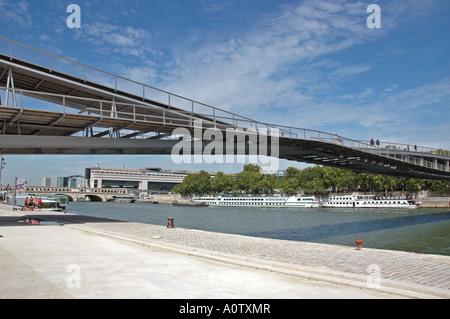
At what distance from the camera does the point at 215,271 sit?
34.3 ft

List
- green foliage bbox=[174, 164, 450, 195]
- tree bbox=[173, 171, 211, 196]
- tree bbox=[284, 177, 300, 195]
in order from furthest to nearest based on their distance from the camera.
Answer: tree bbox=[173, 171, 211, 196], tree bbox=[284, 177, 300, 195], green foliage bbox=[174, 164, 450, 195]

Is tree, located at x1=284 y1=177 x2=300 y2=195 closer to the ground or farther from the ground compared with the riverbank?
farther from the ground

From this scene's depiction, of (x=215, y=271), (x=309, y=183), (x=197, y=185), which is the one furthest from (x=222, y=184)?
(x=215, y=271)

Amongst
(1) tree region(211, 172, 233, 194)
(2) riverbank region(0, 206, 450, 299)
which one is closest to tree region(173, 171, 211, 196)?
(1) tree region(211, 172, 233, 194)

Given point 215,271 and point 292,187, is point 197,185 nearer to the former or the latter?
point 292,187

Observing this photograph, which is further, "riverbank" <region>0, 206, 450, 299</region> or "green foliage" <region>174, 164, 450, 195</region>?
"green foliage" <region>174, 164, 450, 195</region>

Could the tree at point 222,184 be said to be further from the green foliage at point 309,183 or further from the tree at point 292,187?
the tree at point 292,187

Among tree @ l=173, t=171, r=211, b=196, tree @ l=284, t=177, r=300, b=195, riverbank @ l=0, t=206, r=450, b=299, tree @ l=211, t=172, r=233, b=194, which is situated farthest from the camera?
tree @ l=173, t=171, r=211, b=196

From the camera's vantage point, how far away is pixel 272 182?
147125 millimetres

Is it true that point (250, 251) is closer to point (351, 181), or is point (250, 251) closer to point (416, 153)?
point (416, 153)

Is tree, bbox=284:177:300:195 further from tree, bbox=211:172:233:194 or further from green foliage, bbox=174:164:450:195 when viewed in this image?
tree, bbox=211:172:233:194

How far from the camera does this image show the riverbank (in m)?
8.10

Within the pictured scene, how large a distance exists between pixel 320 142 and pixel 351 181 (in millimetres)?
87227

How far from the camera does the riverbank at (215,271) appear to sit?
26.6ft
